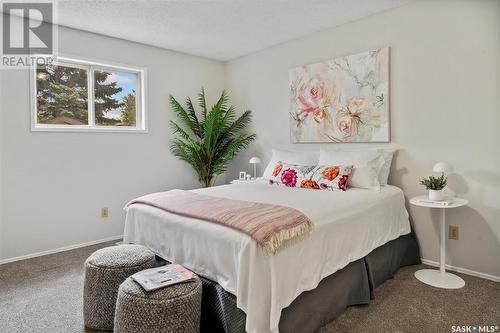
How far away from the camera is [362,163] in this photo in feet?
9.94

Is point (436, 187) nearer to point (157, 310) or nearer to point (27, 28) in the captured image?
point (157, 310)

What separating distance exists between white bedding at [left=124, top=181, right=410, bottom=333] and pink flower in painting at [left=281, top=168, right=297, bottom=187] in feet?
0.84

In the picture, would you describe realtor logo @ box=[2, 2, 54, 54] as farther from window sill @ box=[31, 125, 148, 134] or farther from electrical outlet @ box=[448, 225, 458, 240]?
electrical outlet @ box=[448, 225, 458, 240]

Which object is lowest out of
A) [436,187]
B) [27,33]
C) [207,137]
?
[436,187]

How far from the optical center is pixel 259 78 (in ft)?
14.5

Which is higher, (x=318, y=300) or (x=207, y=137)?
(x=207, y=137)

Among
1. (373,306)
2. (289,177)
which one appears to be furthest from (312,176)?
(373,306)

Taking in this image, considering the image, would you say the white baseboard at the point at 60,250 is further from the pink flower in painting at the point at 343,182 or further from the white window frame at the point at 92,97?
the pink flower in painting at the point at 343,182

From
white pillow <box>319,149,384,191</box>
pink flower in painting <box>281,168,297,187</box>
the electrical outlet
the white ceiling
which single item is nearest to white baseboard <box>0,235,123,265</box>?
pink flower in painting <box>281,168,297,187</box>

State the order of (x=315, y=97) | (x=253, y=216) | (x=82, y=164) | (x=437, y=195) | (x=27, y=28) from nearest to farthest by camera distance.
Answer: (x=253, y=216)
(x=437, y=195)
(x=27, y=28)
(x=82, y=164)
(x=315, y=97)

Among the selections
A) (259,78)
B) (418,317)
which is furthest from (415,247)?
(259,78)

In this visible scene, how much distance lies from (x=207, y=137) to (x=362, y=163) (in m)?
2.09

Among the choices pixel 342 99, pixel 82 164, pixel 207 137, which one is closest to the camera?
pixel 342 99

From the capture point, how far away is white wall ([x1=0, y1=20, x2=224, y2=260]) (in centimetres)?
317
